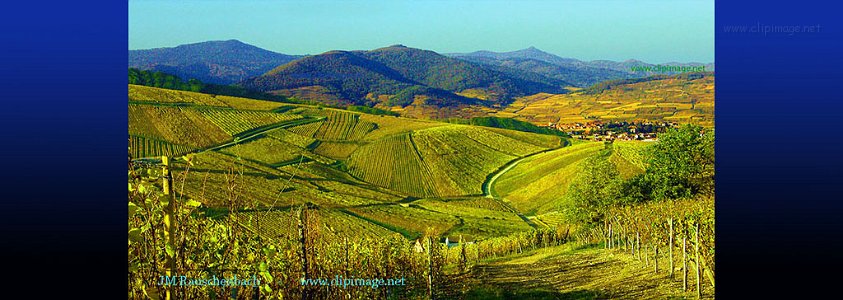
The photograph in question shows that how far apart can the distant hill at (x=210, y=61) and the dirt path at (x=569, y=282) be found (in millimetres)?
9250

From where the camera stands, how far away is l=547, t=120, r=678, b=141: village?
82.4 ft

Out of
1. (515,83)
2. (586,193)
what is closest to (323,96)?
(515,83)

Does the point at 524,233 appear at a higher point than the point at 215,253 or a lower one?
lower

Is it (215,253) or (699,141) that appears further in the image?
(699,141)

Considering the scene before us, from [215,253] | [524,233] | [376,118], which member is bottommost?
[524,233]

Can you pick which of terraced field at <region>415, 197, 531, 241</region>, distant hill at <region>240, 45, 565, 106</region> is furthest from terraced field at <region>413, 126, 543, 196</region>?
distant hill at <region>240, 45, 565, 106</region>

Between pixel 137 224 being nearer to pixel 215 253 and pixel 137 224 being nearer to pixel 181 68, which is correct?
pixel 215 253

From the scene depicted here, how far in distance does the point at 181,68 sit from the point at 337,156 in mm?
7837

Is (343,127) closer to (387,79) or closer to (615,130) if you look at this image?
(387,79)

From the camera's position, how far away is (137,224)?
13.4 ft

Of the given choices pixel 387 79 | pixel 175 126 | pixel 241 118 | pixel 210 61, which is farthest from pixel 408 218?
pixel 387 79

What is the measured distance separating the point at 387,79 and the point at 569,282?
987 inches

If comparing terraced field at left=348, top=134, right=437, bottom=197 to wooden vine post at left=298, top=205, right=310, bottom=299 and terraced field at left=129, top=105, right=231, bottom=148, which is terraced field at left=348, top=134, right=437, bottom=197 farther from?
wooden vine post at left=298, top=205, right=310, bottom=299

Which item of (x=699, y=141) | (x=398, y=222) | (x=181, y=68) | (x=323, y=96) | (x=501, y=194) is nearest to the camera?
(x=398, y=222)
